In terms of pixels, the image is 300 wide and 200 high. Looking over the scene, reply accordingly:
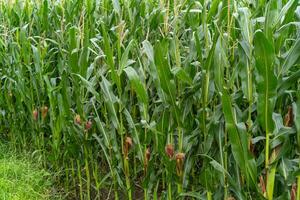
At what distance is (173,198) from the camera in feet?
9.51

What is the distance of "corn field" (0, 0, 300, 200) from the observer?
225cm

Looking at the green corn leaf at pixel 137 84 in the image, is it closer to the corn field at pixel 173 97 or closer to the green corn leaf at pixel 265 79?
the corn field at pixel 173 97

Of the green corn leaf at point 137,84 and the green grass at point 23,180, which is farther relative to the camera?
the green grass at point 23,180

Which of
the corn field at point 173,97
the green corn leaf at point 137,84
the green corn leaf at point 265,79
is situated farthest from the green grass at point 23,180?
the green corn leaf at point 265,79

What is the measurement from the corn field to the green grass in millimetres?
122

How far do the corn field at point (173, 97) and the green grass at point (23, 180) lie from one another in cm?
12

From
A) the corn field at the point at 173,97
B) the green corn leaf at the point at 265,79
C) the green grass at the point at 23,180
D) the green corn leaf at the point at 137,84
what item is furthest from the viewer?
the green grass at the point at 23,180

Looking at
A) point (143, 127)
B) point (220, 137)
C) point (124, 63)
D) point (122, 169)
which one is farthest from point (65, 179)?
point (220, 137)

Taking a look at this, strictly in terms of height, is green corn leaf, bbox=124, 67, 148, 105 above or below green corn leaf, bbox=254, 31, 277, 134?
below

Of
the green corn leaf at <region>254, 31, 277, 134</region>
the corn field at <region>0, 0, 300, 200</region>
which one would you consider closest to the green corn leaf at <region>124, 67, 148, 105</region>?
the corn field at <region>0, 0, 300, 200</region>

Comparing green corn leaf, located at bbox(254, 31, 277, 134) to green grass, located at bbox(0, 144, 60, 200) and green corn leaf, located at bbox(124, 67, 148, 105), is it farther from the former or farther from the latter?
green grass, located at bbox(0, 144, 60, 200)

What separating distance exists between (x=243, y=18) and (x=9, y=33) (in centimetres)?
290

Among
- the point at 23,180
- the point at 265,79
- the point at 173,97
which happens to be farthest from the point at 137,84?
the point at 23,180

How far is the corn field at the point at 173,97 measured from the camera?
2.25 m
